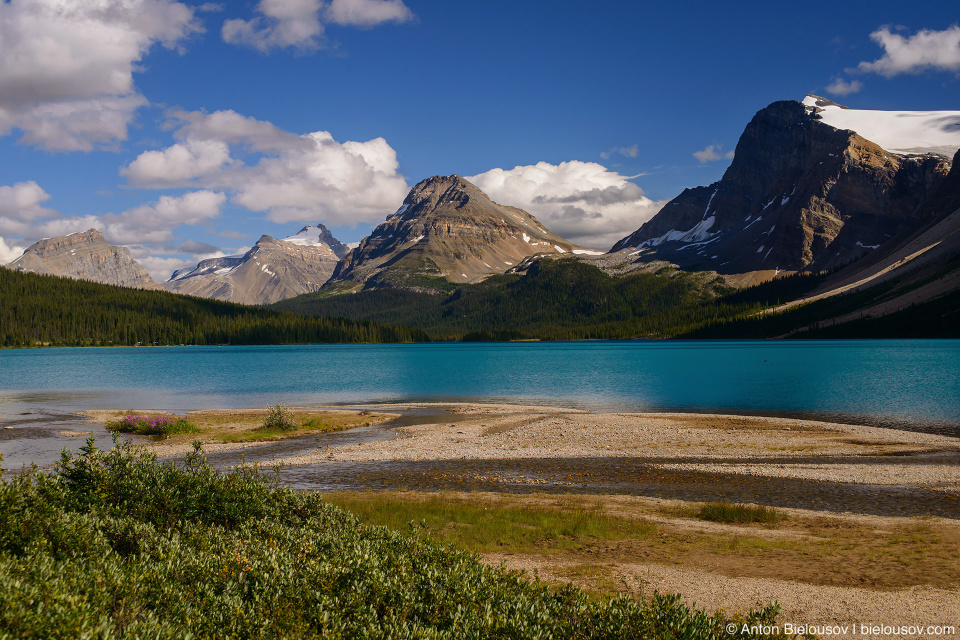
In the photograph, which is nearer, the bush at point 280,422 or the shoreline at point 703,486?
the shoreline at point 703,486

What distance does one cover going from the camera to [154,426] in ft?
147

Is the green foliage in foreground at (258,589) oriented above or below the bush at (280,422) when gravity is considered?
above

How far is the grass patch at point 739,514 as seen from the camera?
20.6 metres

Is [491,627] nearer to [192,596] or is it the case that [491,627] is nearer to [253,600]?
[253,600]

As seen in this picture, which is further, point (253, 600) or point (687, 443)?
point (687, 443)

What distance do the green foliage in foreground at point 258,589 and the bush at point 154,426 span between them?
1441 inches

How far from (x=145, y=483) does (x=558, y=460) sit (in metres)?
24.2

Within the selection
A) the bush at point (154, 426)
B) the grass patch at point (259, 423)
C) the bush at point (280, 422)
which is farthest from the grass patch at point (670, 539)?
the bush at point (154, 426)

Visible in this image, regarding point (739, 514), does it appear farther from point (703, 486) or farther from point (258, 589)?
point (258, 589)

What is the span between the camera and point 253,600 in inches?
317

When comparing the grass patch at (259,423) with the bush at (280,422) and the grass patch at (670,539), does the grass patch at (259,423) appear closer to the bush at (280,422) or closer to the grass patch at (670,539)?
the bush at (280,422)

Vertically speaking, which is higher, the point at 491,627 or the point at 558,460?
the point at 491,627

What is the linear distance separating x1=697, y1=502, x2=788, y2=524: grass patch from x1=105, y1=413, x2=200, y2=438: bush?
133ft

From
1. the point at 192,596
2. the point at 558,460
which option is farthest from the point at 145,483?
the point at 558,460
